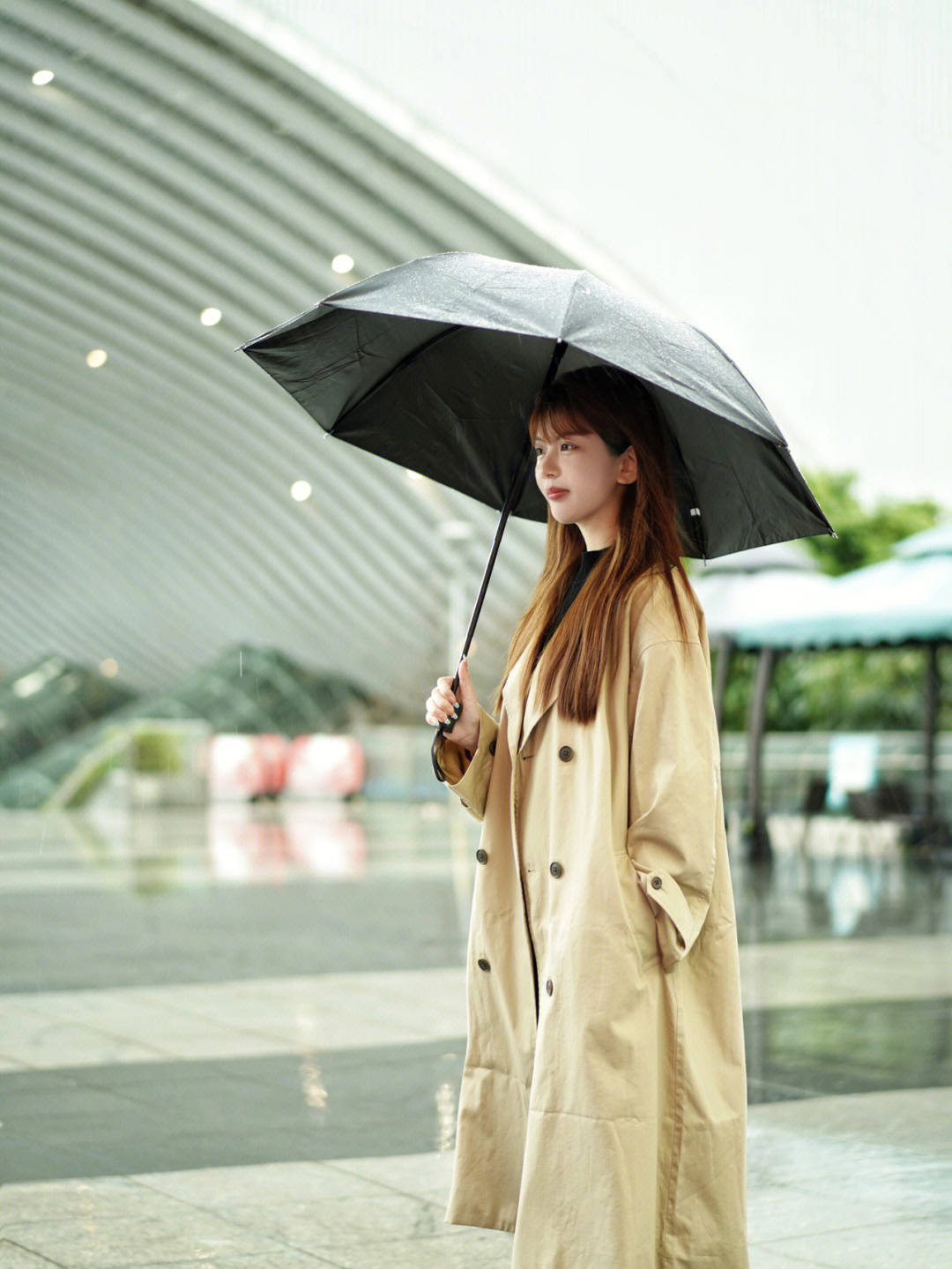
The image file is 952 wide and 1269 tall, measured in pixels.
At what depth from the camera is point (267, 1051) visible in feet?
21.0

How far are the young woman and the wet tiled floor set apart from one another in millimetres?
1111

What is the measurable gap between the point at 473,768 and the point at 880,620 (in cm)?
1264

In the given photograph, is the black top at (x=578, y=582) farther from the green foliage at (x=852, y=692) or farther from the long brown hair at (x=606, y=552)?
the green foliage at (x=852, y=692)

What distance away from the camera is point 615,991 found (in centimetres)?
269

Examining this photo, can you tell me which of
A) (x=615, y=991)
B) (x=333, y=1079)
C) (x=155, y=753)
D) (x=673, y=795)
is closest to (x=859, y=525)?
(x=155, y=753)

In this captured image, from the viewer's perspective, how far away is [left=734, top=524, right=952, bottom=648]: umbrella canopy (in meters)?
14.9

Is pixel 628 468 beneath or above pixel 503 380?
beneath

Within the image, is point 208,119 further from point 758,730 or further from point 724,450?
point 724,450

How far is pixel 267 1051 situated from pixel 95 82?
22041 millimetres

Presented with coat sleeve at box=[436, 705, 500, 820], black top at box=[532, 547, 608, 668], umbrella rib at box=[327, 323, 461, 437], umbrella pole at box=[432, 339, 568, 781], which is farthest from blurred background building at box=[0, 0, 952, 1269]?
umbrella rib at box=[327, 323, 461, 437]

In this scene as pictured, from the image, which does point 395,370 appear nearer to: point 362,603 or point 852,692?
point 852,692

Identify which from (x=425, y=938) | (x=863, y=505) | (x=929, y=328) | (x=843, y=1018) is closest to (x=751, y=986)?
(x=843, y=1018)

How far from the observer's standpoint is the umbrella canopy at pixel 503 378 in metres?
2.92

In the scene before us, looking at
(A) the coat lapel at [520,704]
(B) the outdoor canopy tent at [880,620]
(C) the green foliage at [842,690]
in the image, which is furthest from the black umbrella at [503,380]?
(C) the green foliage at [842,690]
